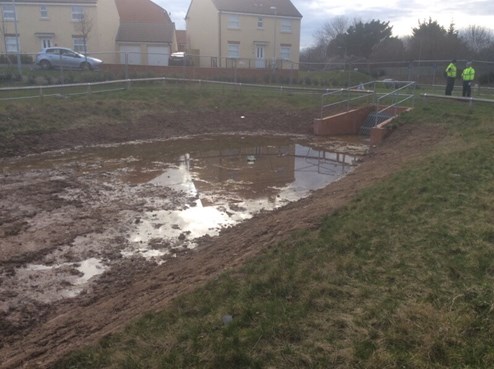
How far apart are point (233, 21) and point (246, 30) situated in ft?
4.94

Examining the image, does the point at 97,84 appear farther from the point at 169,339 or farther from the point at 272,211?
the point at 169,339

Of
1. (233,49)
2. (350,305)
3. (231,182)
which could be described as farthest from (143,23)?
(350,305)

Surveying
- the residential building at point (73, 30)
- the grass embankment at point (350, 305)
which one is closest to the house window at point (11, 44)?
the residential building at point (73, 30)

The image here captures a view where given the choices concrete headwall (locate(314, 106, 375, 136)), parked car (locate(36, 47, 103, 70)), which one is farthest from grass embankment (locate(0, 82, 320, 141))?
parked car (locate(36, 47, 103, 70))

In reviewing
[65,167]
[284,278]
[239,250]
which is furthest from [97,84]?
[284,278]

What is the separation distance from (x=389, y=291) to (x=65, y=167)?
12.2 m

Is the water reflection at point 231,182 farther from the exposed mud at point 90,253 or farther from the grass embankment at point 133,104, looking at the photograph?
the grass embankment at point 133,104

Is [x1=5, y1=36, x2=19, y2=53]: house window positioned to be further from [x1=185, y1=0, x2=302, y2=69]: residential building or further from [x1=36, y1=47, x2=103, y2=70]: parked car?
[x1=185, y1=0, x2=302, y2=69]: residential building

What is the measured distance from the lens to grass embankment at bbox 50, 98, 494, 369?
4.28 m

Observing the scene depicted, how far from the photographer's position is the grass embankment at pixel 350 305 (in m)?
4.28

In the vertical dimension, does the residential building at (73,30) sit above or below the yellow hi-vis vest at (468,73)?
above

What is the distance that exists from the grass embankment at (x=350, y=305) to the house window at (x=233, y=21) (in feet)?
136

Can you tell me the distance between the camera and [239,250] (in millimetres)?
7969

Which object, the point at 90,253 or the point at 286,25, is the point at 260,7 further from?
the point at 90,253
